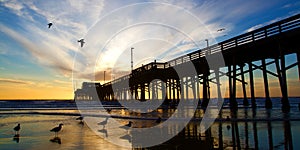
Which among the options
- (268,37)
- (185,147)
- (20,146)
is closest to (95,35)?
(20,146)

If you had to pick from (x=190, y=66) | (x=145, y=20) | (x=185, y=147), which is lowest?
(x=185, y=147)

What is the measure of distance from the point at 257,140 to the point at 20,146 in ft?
24.5

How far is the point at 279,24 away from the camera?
17.1 meters

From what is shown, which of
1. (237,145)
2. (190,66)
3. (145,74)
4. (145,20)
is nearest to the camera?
(237,145)

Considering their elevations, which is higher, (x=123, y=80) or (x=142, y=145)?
(x=123, y=80)

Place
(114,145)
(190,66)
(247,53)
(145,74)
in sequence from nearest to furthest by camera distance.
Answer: (114,145) < (247,53) < (190,66) < (145,74)

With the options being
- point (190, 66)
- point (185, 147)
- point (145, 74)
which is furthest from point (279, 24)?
point (145, 74)

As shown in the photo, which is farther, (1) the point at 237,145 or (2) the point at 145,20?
(2) the point at 145,20

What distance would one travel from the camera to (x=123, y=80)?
48219mm

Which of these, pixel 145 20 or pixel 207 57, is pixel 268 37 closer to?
pixel 207 57

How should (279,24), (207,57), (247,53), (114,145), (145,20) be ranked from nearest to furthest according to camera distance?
(114,145) < (279,24) < (145,20) < (247,53) < (207,57)

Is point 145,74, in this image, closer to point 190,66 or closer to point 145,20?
Answer: point 190,66

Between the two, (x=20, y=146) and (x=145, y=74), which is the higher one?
(x=145, y=74)

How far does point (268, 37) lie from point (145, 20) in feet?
28.5
